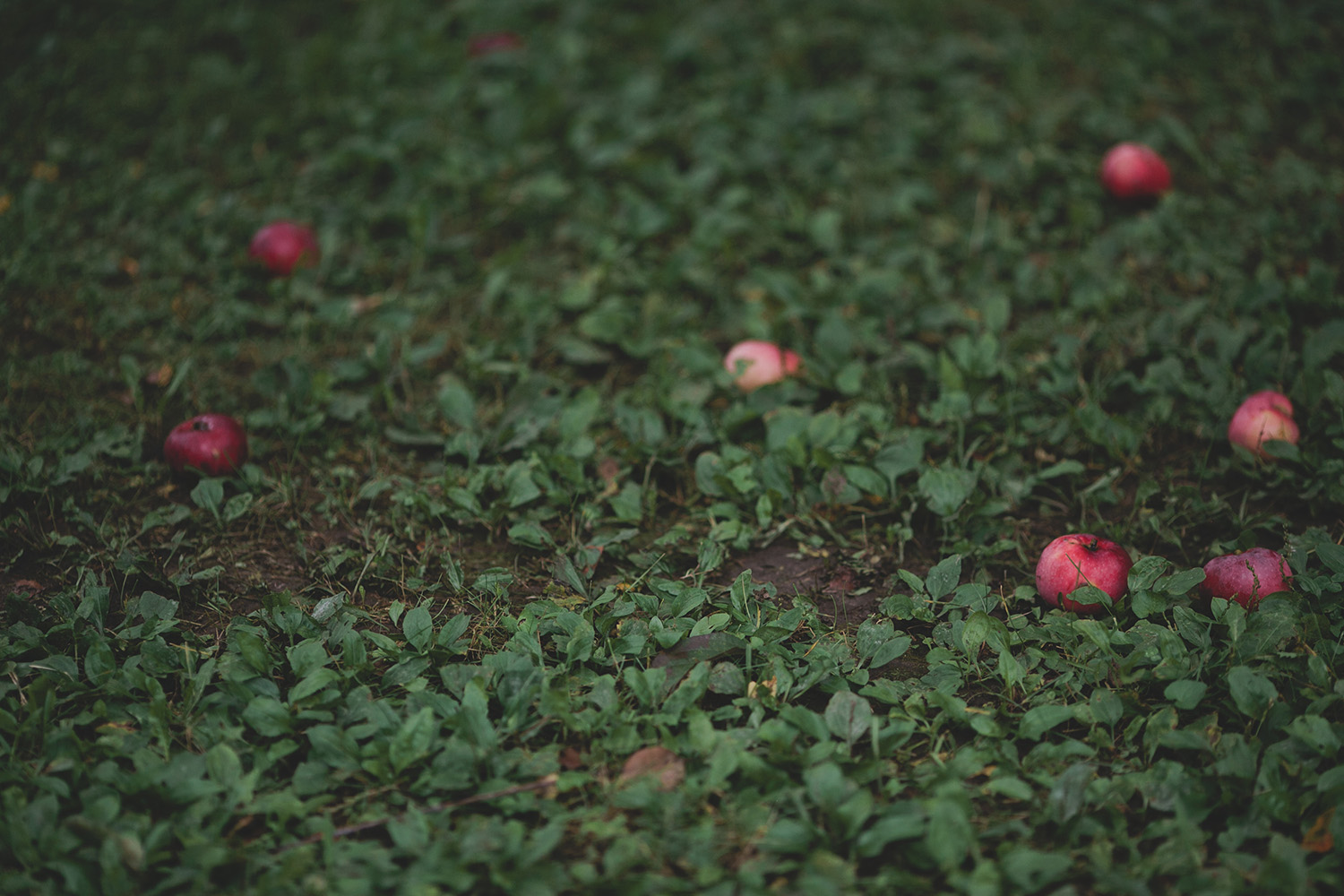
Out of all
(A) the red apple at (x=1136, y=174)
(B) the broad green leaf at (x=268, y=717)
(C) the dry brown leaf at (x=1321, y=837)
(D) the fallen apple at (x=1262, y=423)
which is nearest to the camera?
(C) the dry brown leaf at (x=1321, y=837)

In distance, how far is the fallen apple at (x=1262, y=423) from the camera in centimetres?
261

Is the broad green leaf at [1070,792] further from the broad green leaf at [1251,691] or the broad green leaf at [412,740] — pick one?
the broad green leaf at [412,740]

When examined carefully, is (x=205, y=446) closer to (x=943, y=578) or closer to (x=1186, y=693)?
(x=943, y=578)

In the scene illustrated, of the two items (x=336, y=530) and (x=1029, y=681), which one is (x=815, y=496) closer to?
(x=1029, y=681)

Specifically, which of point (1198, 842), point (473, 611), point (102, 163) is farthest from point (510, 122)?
point (1198, 842)

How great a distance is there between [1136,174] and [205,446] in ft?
10.8

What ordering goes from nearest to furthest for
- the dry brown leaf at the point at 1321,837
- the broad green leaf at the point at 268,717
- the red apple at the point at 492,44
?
1. the dry brown leaf at the point at 1321,837
2. the broad green leaf at the point at 268,717
3. the red apple at the point at 492,44

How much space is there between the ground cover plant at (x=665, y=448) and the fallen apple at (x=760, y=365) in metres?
0.07

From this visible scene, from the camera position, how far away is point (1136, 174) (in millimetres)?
3623

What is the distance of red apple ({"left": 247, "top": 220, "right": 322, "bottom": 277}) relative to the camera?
341cm

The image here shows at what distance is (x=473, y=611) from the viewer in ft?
7.70

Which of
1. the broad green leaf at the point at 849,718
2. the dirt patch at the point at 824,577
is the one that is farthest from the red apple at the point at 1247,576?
the broad green leaf at the point at 849,718

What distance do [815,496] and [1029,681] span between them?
28.6 inches

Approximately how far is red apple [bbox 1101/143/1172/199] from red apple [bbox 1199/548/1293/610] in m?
1.86
